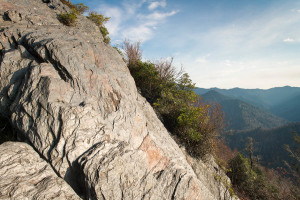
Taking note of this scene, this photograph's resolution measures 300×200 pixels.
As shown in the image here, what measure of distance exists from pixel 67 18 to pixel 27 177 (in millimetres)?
8336

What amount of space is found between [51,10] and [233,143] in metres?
125

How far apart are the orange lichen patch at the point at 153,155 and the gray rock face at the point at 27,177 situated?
2.29 m

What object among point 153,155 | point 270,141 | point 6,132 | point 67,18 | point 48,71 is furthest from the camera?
point 270,141

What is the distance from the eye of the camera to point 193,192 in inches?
169

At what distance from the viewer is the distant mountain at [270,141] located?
3250 inches

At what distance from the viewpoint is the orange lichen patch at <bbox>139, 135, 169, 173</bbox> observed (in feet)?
14.8

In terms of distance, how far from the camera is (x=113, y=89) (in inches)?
204

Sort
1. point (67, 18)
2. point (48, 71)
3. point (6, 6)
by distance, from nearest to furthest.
Answer: point (48, 71) → point (6, 6) → point (67, 18)

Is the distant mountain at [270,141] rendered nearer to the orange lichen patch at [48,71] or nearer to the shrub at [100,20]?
the shrub at [100,20]

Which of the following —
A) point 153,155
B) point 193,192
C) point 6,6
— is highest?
point 6,6

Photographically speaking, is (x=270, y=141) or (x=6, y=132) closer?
(x=6, y=132)

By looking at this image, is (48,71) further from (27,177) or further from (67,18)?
(67,18)

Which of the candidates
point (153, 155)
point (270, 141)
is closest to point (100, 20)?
point (153, 155)


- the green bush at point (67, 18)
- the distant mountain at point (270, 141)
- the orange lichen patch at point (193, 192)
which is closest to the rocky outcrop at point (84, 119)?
the orange lichen patch at point (193, 192)
